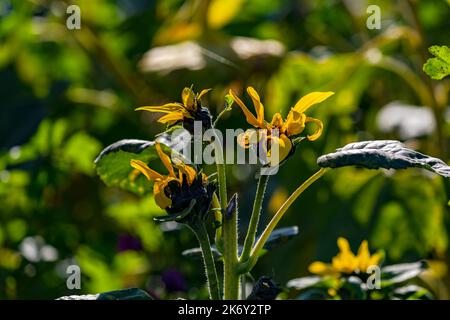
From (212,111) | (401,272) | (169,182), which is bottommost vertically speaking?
(401,272)

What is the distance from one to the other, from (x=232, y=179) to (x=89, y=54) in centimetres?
42

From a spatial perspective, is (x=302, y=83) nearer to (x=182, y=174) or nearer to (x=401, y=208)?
(x=401, y=208)

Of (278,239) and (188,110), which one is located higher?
(188,110)

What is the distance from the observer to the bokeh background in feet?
5.14

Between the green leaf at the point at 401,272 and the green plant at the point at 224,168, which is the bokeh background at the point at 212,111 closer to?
the green leaf at the point at 401,272

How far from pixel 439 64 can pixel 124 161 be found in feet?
1.14

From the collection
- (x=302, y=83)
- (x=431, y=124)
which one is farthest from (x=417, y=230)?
(x=302, y=83)

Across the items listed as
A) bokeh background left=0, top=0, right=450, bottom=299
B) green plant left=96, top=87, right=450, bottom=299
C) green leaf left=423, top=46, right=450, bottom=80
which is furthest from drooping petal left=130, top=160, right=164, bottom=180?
bokeh background left=0, top=0, right=450, bottom=299

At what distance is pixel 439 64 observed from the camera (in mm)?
861

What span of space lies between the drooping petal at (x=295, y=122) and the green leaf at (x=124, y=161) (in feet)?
0.46

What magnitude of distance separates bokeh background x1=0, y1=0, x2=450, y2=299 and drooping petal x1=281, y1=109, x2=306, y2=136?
0.56 metres

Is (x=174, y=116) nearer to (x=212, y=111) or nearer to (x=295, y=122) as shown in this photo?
(x=295, y=122)

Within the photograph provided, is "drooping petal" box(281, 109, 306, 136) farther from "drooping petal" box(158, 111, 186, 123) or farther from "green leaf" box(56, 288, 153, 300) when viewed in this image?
"green leaf" box(56, 288, 153, 300)

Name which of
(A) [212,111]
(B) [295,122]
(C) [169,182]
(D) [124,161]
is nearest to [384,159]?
(B) [295,122]
